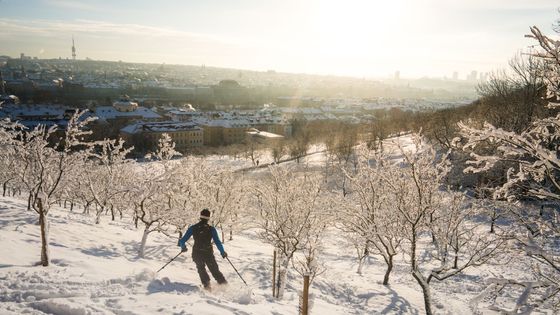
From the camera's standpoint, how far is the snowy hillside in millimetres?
7504

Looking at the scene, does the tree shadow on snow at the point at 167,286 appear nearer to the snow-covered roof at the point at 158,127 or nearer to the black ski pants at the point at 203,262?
the black ski pants at the point at 203,262

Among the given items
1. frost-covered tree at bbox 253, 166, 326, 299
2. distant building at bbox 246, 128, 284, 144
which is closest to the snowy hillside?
frost-covered tree at bbox 253, 166, 326, 299

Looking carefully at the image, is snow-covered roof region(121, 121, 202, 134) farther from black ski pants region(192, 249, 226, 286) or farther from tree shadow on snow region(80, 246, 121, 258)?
black ski pants region(192, 249, 226, 286)

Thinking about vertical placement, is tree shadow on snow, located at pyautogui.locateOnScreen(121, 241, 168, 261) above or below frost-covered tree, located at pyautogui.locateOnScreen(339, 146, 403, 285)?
below

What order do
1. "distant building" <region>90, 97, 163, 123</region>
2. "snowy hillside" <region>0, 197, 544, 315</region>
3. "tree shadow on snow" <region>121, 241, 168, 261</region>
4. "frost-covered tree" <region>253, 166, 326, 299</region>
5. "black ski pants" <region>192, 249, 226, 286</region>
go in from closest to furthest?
"snowy hillside" <region>0, 197, 544, 315</region>, "black ski pants" <region>192, 249, 226, 286</region>, "tree shadow on snow" <region>121, 241, 168, 261</region>, "frost-covered tree" <region>253, 166, 326, 299</region>, "distant building" <region>90, 97, 163, 123</region>

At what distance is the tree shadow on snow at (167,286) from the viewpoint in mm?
8617

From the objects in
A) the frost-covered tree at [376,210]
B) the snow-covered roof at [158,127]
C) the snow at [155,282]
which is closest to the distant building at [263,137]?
the snow-covered roof at [158,127]

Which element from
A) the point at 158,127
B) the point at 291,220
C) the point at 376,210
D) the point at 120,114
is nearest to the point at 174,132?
the point at 158,127

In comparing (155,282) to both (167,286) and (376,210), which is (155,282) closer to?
(167,286)

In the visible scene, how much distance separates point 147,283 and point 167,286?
1.52 feet

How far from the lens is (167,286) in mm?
8953

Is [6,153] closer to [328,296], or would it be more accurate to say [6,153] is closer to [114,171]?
[114,171]

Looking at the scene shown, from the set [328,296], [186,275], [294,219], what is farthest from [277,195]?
[186,275]

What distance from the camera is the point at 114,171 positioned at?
22359 mm
